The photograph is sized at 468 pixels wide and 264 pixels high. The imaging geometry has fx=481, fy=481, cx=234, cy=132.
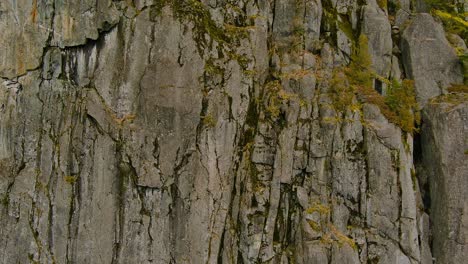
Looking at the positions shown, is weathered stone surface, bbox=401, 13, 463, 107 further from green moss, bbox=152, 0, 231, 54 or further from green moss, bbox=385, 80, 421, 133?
green moss, bbox=152, 0, 231, 54

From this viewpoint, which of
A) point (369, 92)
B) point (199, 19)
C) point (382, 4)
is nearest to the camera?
point (199, 19)

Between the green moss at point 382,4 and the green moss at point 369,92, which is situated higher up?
the green moss at point 382,4

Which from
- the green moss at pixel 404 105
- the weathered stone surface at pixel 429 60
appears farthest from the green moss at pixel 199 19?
the weathered stone surface at pixel 429 60

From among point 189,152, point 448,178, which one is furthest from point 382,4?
point 189,152

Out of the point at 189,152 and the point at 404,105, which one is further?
the point at 404,105

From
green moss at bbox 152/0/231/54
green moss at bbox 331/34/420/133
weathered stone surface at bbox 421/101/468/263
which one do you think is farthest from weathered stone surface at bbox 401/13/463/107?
green moss at bbox 152/0/231/54

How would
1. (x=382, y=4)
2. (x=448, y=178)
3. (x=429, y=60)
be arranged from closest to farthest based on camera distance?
(x=448, y=178) < (x=429, y=60) < (x=382, y=4)

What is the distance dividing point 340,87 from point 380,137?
2.30 meters

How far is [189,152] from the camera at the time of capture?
16531 millimetres

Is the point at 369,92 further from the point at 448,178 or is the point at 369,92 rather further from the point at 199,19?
the point at 199,19

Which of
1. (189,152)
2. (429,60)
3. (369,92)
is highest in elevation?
(429,60)

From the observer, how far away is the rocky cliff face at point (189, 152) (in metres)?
16.3

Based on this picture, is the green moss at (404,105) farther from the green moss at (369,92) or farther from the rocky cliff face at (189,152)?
the rocky cliff face at (189,152)

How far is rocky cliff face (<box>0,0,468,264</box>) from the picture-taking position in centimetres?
1633
